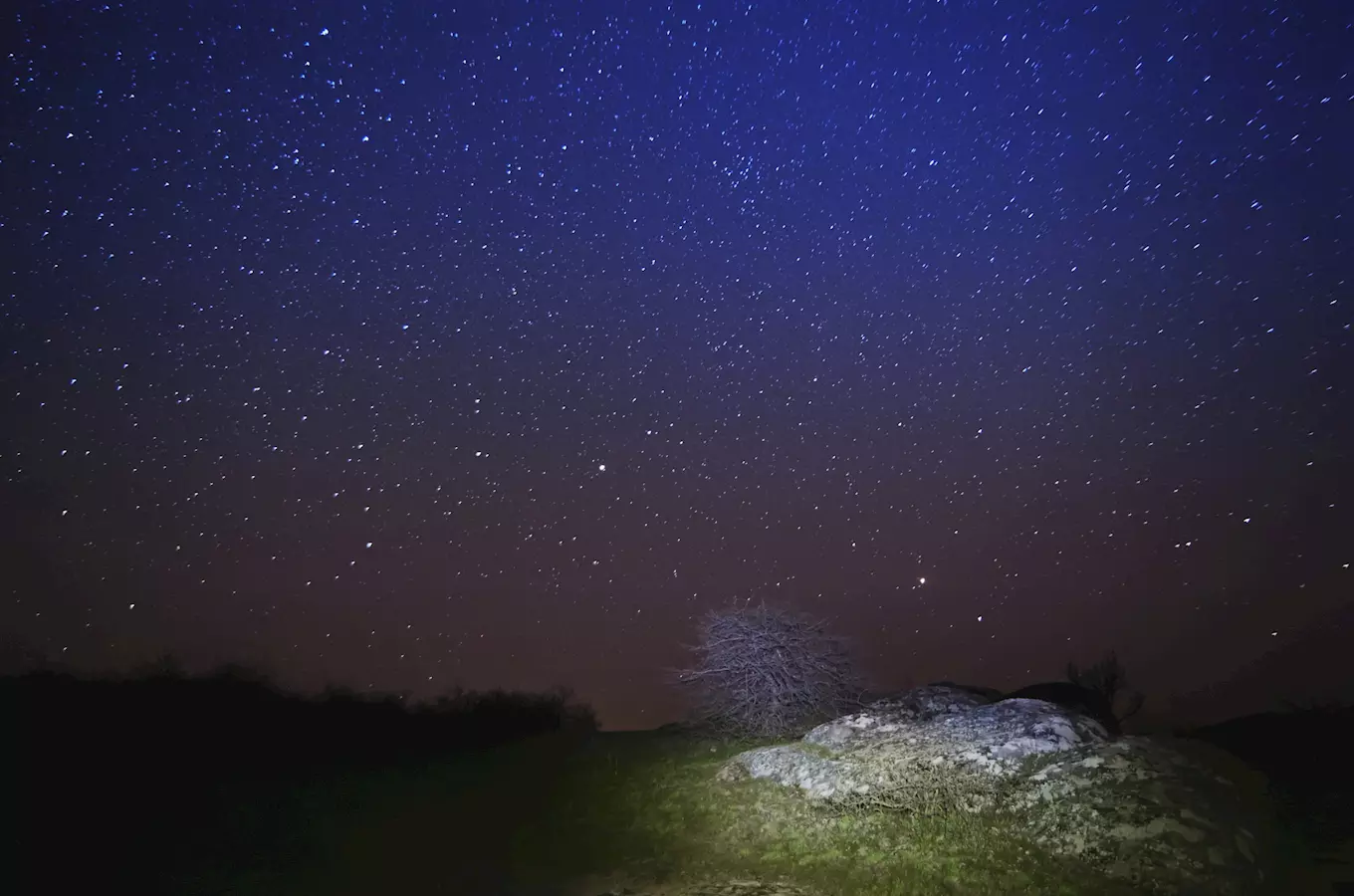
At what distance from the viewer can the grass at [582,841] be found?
13.1 metres

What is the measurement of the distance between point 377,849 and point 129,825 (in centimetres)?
545

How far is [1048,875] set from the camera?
40.6ft

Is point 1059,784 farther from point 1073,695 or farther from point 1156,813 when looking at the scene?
point 1073,695

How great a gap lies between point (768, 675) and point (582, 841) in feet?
38.4

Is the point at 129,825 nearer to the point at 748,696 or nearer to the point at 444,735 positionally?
the point at 444,735

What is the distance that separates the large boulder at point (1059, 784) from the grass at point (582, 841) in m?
0.65

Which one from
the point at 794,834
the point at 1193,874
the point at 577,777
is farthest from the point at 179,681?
the point at 1193,874

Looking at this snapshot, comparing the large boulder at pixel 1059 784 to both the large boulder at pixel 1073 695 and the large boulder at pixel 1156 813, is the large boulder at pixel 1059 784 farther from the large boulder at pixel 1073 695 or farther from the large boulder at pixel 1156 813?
the large boulder at pixel 1073 695

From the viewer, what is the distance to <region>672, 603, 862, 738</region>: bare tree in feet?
86.5

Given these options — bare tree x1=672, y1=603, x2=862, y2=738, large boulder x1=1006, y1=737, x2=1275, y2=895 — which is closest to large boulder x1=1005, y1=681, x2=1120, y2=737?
bare tree x1=672, y1=603, x2=862, y2=738

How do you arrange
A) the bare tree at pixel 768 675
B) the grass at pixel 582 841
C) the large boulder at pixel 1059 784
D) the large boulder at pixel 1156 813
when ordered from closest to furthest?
the large boulder at pixel 1156 813 → the large boulder at pixel 1059 784 → the grass at pixel 582 841 → the bare tree at pixel 768 675

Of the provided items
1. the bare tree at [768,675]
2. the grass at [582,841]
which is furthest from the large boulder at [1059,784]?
the bare tree at [768,675]

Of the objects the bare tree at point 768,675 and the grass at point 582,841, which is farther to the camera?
the bare tree at point 768,675

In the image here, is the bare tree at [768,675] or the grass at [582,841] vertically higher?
the bare tree at [768,675]
